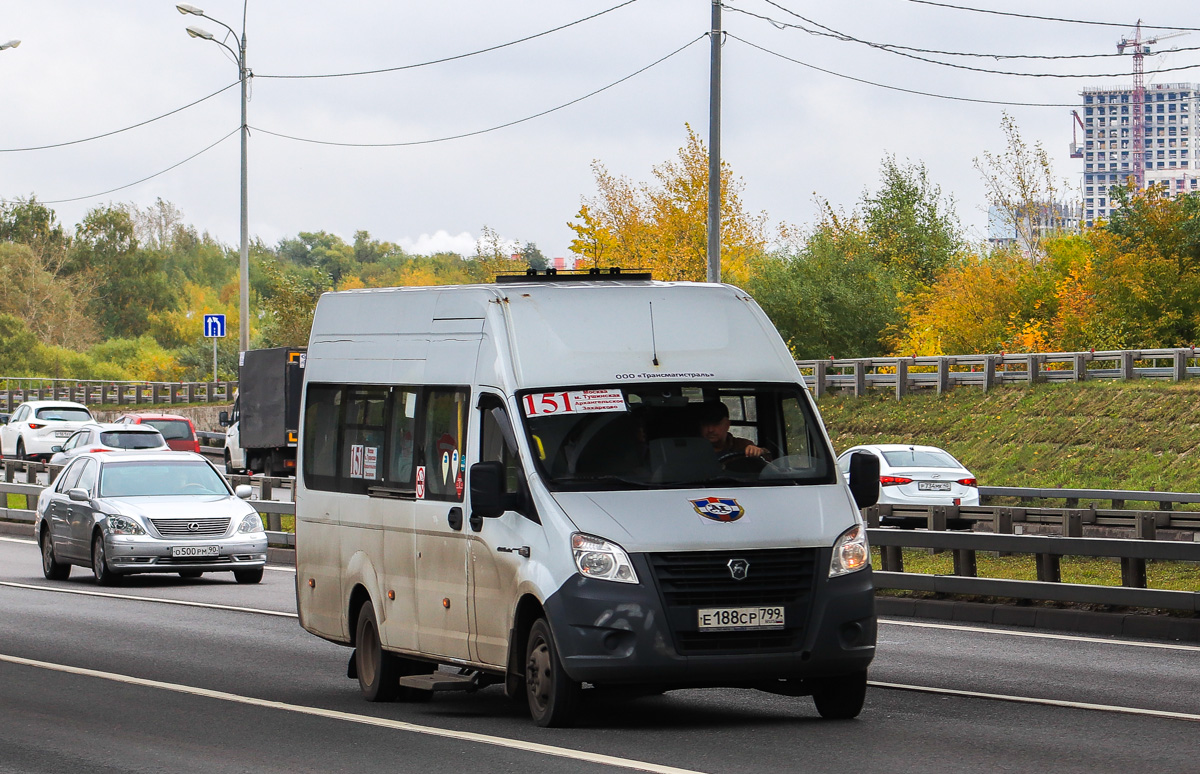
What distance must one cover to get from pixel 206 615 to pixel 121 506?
4.28m

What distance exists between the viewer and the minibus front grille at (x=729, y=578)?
28.9 ft

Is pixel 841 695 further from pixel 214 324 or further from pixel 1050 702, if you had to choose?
pixel 214 324

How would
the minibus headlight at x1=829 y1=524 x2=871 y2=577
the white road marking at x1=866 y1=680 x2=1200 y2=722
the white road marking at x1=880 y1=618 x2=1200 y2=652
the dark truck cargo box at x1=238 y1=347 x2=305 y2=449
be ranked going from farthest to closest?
the dark truck cargo box at x1=238 y1=347 x2=305 y2=449 < the white road marking at x1=880 y1=618 x2=1200 y2=652 < the white road marking at x1=866 y1=680 x2=1200 y2=722 < the minibus headlight at x1=829 y1=524 x2=871 y2=577

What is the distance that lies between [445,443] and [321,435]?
2.03 m

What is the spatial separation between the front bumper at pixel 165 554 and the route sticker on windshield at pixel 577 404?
12.0 metres

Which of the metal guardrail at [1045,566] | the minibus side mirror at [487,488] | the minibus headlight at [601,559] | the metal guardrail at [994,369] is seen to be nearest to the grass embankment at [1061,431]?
the metal guardrail at [994,369]

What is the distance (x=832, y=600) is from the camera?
9.02 meters

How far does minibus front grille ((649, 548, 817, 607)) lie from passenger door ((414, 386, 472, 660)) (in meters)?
1.49

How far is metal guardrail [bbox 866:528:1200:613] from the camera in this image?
14.7m

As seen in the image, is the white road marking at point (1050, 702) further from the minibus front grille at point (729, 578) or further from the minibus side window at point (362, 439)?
the minibus side window at point (362, 439)

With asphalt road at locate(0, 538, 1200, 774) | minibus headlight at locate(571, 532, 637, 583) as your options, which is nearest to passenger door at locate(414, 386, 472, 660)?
asphalt road at locate(0, 538, 1200, 774)

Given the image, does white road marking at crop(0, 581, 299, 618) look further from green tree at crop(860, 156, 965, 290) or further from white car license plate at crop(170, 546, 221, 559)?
green tree at crop(860, 156, 965, 290)

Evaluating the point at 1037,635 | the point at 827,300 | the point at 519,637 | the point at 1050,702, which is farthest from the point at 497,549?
the point at 827,300

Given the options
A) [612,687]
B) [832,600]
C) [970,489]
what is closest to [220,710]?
[612,687]
